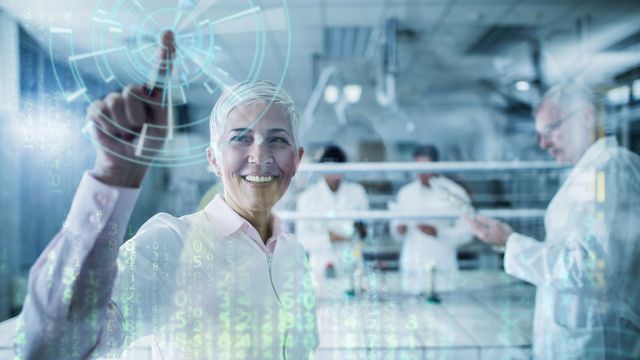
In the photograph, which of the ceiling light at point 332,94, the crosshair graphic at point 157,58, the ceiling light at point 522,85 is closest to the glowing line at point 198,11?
the crosshair graphic at point 157,58

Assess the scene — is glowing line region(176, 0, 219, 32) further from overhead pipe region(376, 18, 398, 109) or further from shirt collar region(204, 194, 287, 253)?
overhead pipe region(376, 18, 398, 109)

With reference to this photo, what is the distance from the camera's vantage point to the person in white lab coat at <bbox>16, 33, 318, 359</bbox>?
25.9 inches

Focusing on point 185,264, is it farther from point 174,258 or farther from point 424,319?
point 424,319

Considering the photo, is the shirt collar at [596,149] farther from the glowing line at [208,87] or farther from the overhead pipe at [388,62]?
the overhead pipe at [388,62]

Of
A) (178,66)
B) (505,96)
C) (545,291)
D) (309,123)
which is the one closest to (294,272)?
(178,66)

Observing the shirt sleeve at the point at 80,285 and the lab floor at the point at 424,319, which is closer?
the shirt sleeve at the point at 80,285

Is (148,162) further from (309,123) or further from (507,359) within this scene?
(309,123)

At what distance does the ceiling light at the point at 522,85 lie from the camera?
150 inches

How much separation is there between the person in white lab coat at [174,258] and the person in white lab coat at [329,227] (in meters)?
0.60

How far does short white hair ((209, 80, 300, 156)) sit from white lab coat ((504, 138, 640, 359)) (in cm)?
79

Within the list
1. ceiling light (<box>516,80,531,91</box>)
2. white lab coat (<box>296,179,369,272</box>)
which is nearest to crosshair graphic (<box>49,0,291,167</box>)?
white lab coat (<box>296,179,369,272</box>)

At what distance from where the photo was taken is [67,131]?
0.74 meters

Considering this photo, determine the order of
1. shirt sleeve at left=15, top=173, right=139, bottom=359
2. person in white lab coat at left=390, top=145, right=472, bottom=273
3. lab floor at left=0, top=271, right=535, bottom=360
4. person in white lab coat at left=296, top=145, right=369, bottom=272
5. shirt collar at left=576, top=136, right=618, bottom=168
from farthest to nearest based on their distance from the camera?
person in white lab coat at left=390, top=145, right=472, bottom=273 < person in white lab coat at left=296, top=145, right=369, bottom=272 < shirt collar at left=576, top=136, right=618, bottom=168 < lab floor at left=0, top=271, right=535, bottom=360 < shirt sleeve at left=15, top=173, right=139, bottom=359

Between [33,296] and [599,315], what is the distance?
4.37 feet
